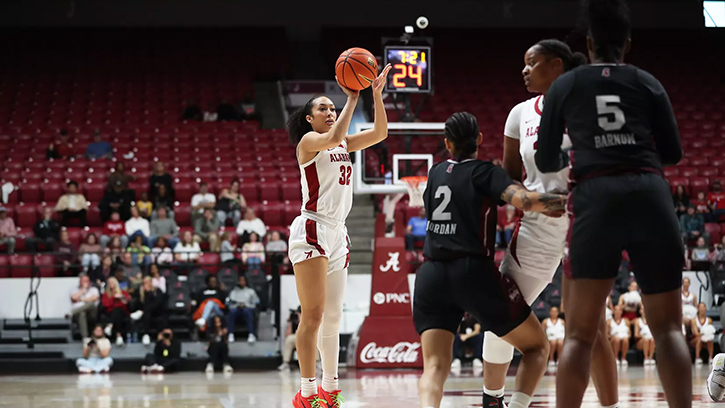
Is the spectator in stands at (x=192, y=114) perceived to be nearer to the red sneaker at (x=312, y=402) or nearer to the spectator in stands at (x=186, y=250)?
the spectator in stands at (x=186, y=250)

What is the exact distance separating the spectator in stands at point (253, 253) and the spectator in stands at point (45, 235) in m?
3.14

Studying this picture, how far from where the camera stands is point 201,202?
1506cm

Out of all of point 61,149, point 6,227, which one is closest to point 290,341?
point 6,227

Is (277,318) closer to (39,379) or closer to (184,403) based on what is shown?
(39,379)

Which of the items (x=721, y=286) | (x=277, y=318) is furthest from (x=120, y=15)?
(x=721, y=286)

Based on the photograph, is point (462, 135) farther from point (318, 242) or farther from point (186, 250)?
point (186, 250)

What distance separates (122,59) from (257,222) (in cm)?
1015

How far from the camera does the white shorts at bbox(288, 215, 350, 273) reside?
577 centimetres

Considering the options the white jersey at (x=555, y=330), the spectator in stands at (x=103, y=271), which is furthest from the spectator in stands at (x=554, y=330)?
the spectator in stands at (x=103, y=271)

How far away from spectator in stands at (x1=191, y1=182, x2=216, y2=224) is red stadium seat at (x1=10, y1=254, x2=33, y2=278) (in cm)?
268

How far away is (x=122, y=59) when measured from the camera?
2259cm

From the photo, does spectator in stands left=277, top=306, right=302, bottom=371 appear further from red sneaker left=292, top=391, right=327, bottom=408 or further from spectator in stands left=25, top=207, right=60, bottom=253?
red sneaker left=292, top=391, right=327, bottom=408

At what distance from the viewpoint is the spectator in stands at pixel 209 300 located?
12.6 metres

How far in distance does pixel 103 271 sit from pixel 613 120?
34.6ft
